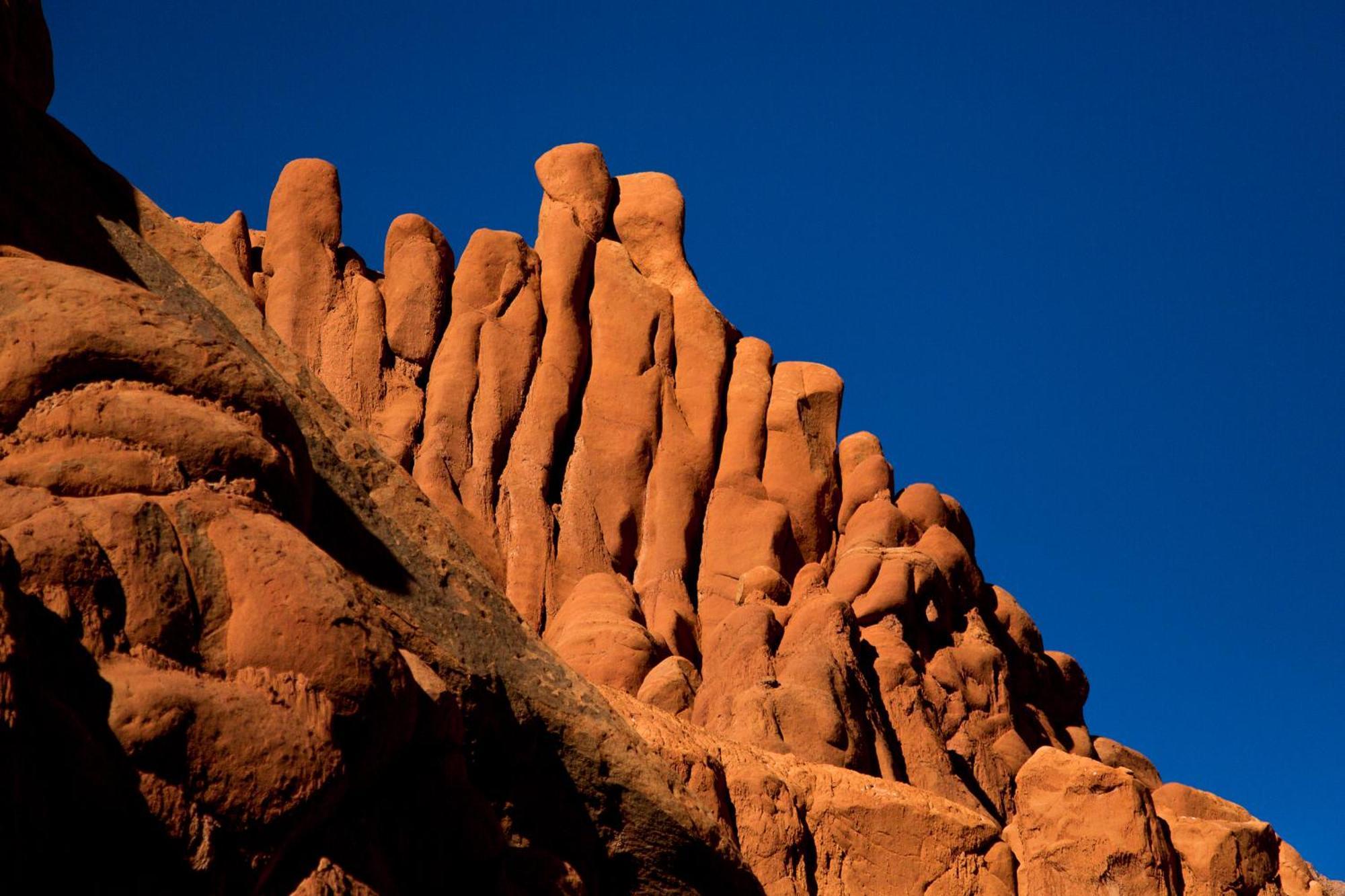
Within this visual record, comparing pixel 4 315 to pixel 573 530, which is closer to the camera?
pixel 4 315

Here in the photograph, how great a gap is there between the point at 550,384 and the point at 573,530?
Answer: 138 inches

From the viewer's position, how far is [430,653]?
9.14 m

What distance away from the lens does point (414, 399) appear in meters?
37.2

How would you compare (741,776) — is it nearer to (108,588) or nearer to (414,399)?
(108,588)

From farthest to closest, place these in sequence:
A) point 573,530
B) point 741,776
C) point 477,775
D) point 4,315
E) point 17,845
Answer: point 573,530
point 741,776
point 477,775
point 4,315
point 17,845

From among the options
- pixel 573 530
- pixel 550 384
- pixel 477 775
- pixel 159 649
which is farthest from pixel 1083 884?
pixel 550 384

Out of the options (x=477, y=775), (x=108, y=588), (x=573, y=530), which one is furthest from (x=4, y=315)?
(x=573, y=530)

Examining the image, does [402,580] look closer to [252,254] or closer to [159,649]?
[159,649]

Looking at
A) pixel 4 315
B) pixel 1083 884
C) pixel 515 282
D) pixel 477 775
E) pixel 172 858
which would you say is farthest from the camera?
pixel 515 282

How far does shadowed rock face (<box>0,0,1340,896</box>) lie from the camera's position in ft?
22.3

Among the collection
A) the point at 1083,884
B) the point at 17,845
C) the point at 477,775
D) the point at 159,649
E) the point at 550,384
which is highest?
the point at 550,384

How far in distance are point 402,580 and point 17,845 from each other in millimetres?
4041

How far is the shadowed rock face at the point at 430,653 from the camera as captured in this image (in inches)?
267

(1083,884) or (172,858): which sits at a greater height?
(1083,884)
